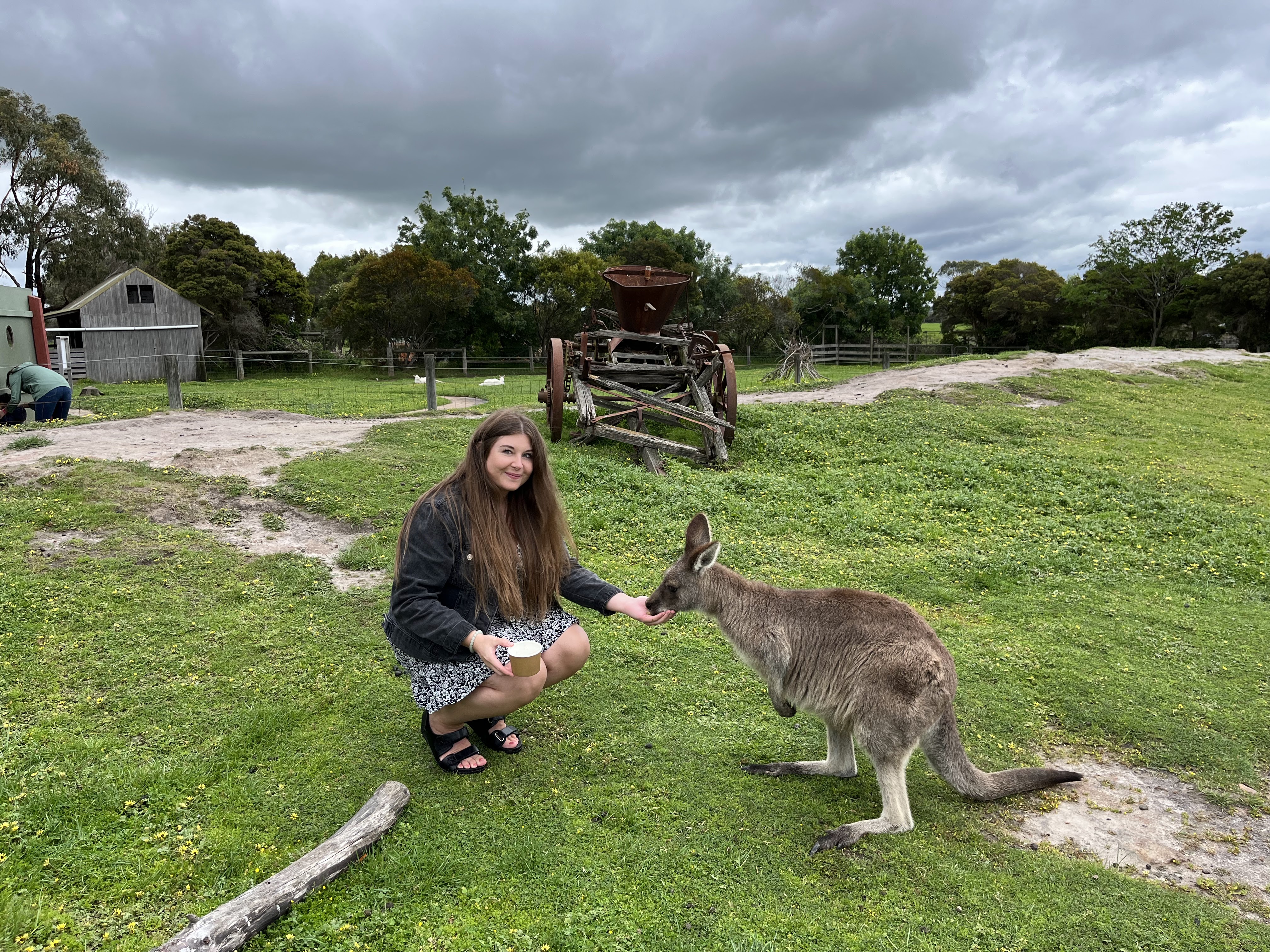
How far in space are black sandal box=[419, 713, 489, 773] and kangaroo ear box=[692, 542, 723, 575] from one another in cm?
138

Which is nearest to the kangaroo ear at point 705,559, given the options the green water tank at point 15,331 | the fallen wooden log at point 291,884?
the fallen wooden log at point 291,884

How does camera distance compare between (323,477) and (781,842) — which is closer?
(781,842)

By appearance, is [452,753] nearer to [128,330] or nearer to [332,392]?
[332,392]

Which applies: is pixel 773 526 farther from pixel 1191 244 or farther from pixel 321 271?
pixel 321 271

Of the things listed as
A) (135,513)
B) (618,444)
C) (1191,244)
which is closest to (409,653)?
(135,513)

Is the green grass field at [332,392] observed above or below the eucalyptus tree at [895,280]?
below

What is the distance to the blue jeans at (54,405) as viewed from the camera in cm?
1152

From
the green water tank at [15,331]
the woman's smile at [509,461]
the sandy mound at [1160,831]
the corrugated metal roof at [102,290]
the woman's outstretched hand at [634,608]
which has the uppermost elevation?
the corrugated metal roof at [102,290]

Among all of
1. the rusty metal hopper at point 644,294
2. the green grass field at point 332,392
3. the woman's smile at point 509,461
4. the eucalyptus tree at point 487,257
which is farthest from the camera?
the eucalyptus tree at point 487,257

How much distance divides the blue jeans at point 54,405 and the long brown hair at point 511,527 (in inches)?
452

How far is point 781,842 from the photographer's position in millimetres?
3090

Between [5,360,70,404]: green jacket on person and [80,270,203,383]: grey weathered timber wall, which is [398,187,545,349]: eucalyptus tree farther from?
[5,360,70,404]: green jacket on person

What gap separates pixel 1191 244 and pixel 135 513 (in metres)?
39.9

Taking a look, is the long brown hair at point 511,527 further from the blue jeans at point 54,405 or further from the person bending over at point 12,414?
the blue jeans at point 54,405
